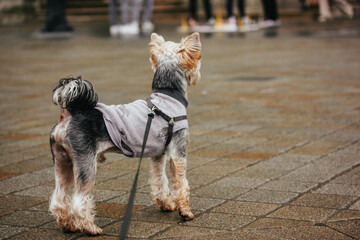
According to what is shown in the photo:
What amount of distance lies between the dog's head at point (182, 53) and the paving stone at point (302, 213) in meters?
1.16

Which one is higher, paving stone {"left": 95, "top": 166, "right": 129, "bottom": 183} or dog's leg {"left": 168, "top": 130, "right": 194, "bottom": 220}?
dog's leg {"left": 168, "top": 130, "right": 194, "bottom": 220}

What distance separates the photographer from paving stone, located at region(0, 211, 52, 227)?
4305 millimetres

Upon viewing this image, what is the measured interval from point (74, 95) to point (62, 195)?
729 mm

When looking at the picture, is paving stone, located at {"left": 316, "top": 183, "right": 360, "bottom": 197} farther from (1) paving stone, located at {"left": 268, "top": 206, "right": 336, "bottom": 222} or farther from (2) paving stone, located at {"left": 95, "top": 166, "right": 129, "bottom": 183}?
(2) paving stone, located at {"left": 95, "top": 166, "right": 129, "bottom": 183}

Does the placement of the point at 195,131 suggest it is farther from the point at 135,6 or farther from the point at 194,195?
the point at 135,6

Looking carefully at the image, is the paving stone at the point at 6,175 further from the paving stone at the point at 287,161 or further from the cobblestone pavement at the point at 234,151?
the paving stone at the point at 287,161

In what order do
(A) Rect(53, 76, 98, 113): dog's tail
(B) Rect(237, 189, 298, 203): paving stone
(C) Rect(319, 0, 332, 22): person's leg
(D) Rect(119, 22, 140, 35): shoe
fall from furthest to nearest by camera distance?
(C) Rect(319, 0, 332, 22): person's leg, (D) Rect(119, 22, 140, 35): shoe, (B) Rect(237, 189, 298, 203): paving stone, (A) Rect(53, 76, 98, 113): dog's tail

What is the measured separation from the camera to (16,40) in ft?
67.8

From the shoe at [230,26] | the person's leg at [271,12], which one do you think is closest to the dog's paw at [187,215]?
the shoe at [230,26]

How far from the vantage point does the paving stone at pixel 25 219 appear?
14.1 feet

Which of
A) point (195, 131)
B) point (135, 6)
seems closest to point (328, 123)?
point (195, 131)

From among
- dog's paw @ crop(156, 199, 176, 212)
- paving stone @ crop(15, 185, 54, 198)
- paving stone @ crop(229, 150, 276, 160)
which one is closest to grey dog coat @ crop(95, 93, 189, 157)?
dog's paw @ crop(156, 199, 176, 212)

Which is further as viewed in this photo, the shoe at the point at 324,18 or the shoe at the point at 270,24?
the shoe at the point at 324,18

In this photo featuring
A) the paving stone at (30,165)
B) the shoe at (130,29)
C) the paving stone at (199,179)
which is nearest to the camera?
the paving stone at (199,179)
